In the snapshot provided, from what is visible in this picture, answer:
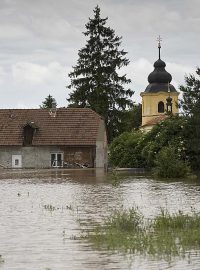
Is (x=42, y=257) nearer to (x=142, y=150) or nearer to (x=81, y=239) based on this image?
(x=81, y=239)

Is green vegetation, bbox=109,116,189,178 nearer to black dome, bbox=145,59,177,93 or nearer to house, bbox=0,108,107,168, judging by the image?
house, bbox=0,108,107,168

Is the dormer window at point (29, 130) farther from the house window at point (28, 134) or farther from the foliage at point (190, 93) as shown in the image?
the foliage at point (190, 93)

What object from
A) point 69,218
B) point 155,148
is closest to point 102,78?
point 155,148

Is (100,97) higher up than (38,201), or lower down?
higher up

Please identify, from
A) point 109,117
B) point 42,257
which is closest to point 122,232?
point 42,257

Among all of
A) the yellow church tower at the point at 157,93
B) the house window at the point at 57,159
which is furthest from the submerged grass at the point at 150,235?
the yellow church tower at the point at 157,93

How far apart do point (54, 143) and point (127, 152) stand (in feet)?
28.8

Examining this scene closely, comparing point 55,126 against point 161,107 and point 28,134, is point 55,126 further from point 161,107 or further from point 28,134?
point 161,107

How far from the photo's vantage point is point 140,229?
653 inches

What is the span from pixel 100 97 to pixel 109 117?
6.92ft

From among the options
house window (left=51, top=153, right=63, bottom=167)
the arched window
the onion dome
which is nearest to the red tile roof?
house window (left=51, top=153, right=63, bottom=167)

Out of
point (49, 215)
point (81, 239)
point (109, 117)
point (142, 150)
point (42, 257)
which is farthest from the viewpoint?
point (109, 117)

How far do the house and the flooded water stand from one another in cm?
2814

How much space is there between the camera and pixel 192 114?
5222cm
